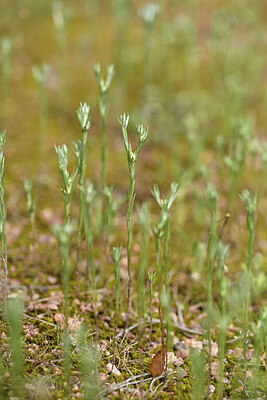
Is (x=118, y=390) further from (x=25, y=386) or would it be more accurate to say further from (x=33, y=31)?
(x=33, y=31)

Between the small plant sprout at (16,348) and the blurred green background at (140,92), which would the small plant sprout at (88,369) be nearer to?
the small plant sprout at (16,348)

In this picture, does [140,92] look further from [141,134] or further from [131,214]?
[141,134]

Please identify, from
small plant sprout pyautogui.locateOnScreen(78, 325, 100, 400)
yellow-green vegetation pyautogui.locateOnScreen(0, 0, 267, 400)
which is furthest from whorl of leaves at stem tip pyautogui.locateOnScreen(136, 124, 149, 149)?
small plant sprout pyautogui.locateOnScreen(78, 325, 100, 400)

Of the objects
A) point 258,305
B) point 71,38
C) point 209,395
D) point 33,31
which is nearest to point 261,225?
point 258,305

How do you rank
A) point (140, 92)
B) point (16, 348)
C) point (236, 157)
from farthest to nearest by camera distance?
point (140, 92)
point (236, 157)
point (16, 348)

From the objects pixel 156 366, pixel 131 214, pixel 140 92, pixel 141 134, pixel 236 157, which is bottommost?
pixel 156 366

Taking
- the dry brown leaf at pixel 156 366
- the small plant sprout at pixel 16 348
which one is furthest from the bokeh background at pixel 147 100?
the small plant sprout at pixel 16 348

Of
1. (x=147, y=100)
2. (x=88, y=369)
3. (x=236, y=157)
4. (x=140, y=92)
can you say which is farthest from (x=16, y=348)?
(x=140, y=92)
